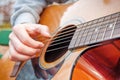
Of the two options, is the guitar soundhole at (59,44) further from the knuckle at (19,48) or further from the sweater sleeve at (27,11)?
the sweater sleeve at (27,11)

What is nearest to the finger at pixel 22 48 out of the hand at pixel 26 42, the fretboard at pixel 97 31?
the hand at pixel 26 42

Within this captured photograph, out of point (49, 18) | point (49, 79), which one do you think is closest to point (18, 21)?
point (49, 18)

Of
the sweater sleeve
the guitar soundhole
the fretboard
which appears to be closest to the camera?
the fretboard

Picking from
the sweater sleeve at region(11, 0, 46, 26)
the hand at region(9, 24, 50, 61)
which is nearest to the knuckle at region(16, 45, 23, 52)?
the hand at region(9, 24, 50, 61)

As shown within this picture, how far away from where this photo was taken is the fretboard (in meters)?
0.57

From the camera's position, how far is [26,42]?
79cm

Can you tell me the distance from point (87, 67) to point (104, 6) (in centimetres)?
20

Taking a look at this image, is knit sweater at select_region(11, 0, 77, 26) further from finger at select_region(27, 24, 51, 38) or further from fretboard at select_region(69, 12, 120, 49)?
fretboard at select_region(69, 12, 120, 49)

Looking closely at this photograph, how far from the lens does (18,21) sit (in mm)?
980

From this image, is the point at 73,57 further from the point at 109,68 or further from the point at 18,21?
the point at 18,21

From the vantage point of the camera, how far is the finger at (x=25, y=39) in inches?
30.1

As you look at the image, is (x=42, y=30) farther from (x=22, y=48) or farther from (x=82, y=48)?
(x=82, y=48)

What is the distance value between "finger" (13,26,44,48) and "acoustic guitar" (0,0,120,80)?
3cm

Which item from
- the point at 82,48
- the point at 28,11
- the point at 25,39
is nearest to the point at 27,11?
the point at 28,11
